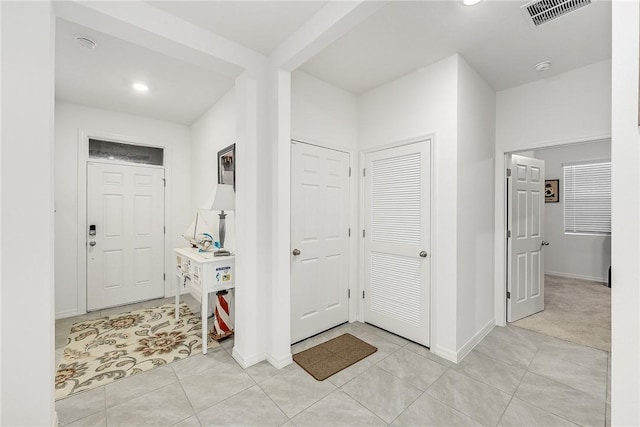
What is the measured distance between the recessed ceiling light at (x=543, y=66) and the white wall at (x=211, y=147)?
9.79 feet

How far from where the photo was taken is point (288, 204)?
242 cm

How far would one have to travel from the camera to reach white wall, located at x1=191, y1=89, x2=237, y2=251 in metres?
3.21

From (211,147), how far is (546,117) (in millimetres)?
3766

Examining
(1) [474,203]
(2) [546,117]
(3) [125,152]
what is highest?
(2) [546,117]

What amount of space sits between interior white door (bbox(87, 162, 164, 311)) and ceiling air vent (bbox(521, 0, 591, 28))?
175 inches

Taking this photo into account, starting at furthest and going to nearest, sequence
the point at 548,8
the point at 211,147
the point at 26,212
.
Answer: the point at 211,147 < the point at 548,8 < the point at 26,212

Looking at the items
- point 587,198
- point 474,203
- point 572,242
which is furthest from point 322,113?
point 572,242

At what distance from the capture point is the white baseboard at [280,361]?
7.70 ft

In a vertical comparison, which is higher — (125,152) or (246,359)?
(125,152)

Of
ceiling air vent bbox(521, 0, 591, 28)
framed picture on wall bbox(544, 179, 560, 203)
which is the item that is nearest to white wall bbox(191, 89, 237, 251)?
ceiling air vent bbox(521, 0, 591, 28)

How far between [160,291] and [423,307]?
3.67 meters

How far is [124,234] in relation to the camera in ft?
13.0

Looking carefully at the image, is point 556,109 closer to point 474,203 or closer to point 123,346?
point 474,203

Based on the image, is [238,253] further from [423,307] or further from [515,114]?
[515,114]
